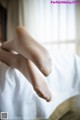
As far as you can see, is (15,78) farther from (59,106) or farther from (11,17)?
(11,17)

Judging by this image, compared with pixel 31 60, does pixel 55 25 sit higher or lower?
higher

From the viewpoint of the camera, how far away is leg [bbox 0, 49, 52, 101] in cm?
40

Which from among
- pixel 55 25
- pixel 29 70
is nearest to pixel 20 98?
pixel 29 70

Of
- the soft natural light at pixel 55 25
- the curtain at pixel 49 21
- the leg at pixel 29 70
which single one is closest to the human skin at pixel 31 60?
the leg at pixel 29 70

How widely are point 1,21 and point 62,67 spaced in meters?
1.37

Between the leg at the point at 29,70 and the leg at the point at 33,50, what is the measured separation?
24mm

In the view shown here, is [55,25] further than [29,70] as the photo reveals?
Yes

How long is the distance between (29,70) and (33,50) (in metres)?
0.05

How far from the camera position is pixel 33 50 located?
0.40 meters

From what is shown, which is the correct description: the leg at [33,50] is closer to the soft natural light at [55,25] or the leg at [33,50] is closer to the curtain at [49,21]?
the curtain at [49,21]

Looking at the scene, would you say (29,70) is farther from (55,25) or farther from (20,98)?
(55,25)

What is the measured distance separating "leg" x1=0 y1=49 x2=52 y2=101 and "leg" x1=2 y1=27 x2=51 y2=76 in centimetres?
2

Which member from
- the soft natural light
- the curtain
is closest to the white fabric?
the curtain

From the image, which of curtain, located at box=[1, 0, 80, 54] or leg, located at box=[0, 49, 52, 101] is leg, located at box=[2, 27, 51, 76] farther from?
curtain, located at box=[1, 0, 80, 54]
